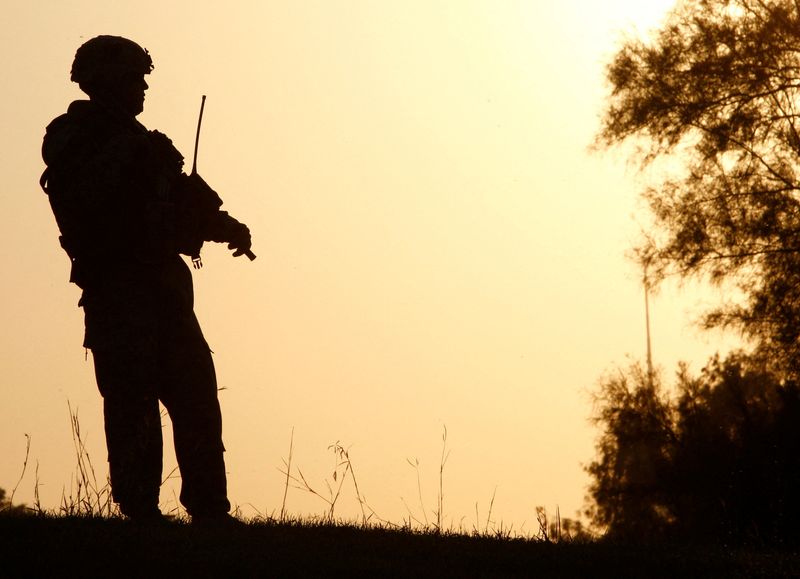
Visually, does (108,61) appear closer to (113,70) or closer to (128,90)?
(113,70)

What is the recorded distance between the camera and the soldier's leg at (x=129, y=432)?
27.3 feet

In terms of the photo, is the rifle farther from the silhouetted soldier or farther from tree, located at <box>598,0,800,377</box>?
tree, located at <box>598,0,800,377</box>

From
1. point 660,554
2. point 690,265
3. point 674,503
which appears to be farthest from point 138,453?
point 674,503

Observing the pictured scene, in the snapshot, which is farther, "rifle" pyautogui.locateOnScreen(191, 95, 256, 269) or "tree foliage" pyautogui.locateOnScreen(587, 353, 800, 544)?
"tree foliage" pyautogui.locateOnScreen(587, 353, 800, 544)

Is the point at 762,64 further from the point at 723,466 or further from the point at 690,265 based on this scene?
the point at 723,466

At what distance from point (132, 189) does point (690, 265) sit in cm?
1815

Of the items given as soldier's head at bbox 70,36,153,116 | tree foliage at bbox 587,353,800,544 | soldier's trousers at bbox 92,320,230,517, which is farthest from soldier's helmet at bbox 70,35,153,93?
tree foliage at bbox 587,353,800,544

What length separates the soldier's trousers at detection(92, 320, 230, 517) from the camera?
8.36 metres

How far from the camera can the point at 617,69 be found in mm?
25906

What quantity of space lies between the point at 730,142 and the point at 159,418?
18207mm

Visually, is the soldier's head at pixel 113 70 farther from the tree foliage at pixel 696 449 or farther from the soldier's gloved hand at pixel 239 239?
the tree foliage at pixel 696 449

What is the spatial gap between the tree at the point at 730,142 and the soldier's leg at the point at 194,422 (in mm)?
17239

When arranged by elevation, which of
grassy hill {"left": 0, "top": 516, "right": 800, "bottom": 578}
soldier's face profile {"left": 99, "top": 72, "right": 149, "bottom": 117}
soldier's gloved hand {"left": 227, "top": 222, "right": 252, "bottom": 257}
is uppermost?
soldier's face profile {"left": 99, "top": 72, "right": 149, "bottom": 117}

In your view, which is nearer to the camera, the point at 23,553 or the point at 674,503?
the point at 23,553
